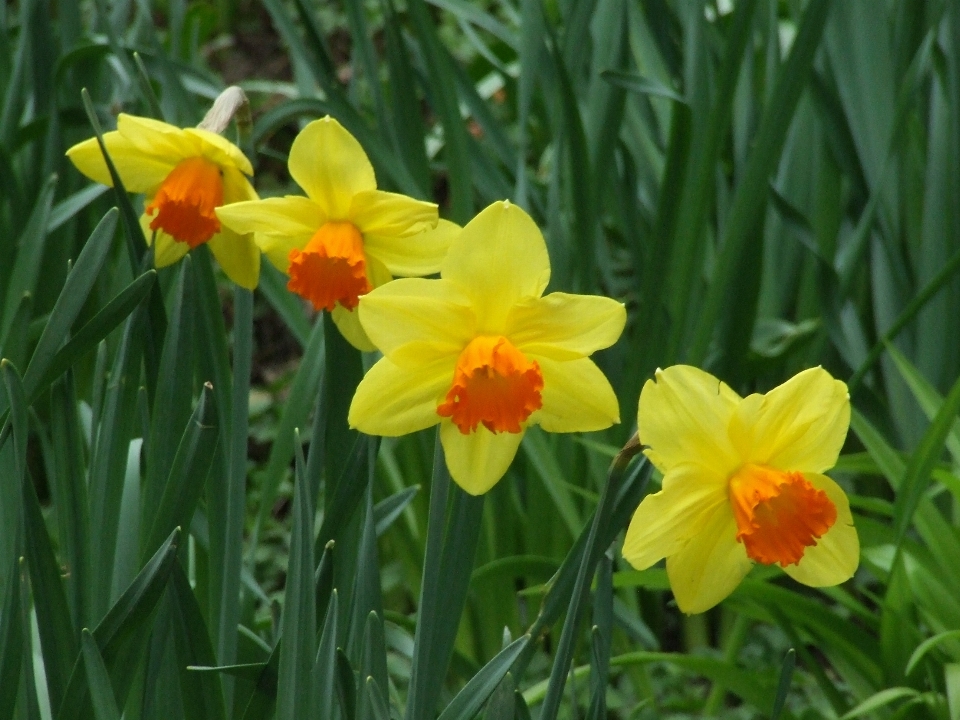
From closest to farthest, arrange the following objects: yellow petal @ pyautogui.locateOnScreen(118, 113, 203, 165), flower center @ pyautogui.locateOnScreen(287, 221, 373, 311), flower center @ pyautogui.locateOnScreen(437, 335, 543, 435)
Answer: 1. flower center @ pyautogui.locateOnScreen(437, 335, 543, 435)
2. flower center @ pyautogui.locateOnScreen(287, 221, 373, 311)
3. yellow petal @ pyautogui.locateOnScreen(118, 113, 203, 165)

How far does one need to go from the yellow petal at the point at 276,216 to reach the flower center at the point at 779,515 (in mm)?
421

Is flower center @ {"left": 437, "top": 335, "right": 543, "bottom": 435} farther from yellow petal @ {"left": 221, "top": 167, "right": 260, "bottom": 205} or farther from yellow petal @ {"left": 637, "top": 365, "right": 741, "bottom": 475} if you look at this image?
yellow petal @ {"left": 221, "top": 167, "right": 260, "bottom": 205}

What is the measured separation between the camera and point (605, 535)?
807 mm

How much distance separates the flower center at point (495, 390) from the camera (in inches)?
29.5

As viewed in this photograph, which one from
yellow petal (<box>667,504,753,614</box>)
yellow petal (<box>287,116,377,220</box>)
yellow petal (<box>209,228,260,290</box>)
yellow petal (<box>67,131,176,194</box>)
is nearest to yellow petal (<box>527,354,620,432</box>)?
yellow petal (<box>667,504,753,614</box>)

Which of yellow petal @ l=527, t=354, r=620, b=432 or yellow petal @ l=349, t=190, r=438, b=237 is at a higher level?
yellow petal @ l=349, t=190, r=438, b=237

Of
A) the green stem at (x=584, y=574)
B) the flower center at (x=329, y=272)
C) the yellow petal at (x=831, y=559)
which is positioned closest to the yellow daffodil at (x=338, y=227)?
the flower center at (x=329, y=272)

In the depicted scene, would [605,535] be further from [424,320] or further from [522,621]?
[522,621]

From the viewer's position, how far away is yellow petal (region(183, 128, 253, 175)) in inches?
36.6

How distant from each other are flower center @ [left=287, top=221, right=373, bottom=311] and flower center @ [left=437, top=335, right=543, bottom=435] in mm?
136

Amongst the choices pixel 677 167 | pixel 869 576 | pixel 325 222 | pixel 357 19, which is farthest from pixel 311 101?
pixel 869 576

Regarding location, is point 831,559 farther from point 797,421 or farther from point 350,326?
point 350,326

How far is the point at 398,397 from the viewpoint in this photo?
794 mm

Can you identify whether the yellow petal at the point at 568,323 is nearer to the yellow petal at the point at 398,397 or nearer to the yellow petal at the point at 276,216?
the yellow petal at the point at 398,397
